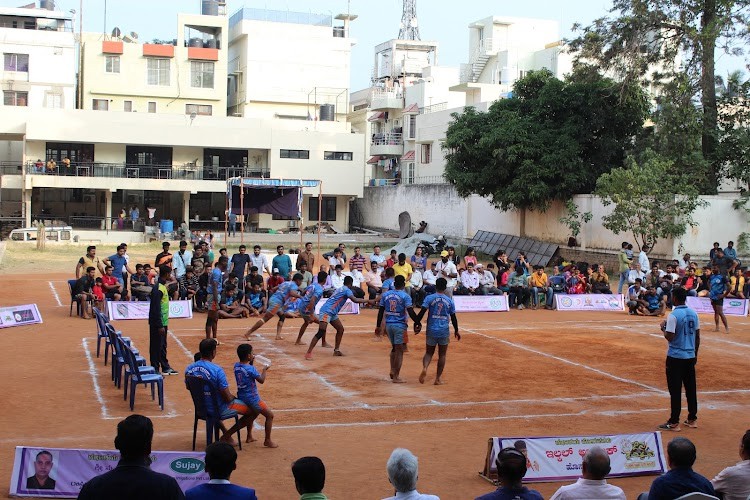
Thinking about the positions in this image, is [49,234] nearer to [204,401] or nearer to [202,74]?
[202,74]

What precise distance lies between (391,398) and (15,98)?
53.2m

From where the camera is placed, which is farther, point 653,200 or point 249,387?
point 653,200

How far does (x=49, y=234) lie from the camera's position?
152ft

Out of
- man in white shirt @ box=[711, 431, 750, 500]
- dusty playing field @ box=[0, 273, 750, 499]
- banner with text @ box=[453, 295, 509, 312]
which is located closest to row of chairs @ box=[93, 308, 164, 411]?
dusty playing field @ box=[0, 273, 750, 499]

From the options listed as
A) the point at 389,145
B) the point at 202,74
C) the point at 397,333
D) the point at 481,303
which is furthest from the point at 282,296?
the point at 389,145

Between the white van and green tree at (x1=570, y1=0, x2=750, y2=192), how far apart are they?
27.9m

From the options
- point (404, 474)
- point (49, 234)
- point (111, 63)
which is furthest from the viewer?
point (111, 63)

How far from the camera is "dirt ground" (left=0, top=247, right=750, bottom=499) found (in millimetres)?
10805

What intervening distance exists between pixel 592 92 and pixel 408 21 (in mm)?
51724

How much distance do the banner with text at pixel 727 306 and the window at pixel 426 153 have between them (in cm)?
3647

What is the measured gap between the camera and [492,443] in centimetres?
988

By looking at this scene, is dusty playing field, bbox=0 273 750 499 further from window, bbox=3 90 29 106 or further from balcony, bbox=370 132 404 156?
Result: balcony, bbox=370 132 404 156

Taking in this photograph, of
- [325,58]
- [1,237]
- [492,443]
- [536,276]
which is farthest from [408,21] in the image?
[492,443]

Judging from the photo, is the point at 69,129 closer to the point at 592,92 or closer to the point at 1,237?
the point at 1,237
